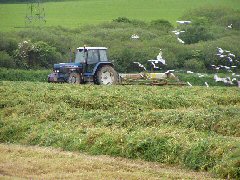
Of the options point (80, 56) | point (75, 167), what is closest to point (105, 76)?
point (80, 56)

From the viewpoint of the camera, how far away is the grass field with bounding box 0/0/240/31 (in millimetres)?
43219

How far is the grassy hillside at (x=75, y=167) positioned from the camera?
12.2 m

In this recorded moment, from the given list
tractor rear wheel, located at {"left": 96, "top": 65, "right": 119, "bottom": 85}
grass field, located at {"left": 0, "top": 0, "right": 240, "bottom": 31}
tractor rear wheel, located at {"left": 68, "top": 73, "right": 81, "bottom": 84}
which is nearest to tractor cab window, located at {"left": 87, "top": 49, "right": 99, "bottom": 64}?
tractor rear wheel, located at {"left": 96, "top": 65, "right": 119, "bottom": 85}

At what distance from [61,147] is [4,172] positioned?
3.60 metres

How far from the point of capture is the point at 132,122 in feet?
54.9

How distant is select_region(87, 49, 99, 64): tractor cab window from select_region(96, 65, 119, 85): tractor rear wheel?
22.7 inches

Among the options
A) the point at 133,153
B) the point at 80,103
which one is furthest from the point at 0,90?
the point at 133,153

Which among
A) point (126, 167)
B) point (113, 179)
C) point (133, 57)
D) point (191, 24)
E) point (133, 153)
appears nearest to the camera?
point (113, 179)

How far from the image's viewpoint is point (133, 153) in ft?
47.8

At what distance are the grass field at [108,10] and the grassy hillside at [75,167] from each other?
93.5 feet

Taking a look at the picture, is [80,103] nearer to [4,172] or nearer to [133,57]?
[4,172]

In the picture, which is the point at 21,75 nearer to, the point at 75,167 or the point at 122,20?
the point at 122,20

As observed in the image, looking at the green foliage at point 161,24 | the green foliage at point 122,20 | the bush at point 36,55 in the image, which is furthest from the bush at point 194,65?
the green foliage at point 122,20

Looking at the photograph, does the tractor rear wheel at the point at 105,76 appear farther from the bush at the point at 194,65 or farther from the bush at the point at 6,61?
the bush at the point at 194,65
